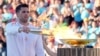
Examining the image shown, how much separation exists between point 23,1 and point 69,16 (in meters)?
0.75

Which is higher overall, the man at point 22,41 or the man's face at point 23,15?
the man's face at point 23,15

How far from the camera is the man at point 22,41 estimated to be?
12.7ft

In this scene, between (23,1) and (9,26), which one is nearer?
(9,26)

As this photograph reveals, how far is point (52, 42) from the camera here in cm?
584

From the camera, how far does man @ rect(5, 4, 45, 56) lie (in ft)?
12.7

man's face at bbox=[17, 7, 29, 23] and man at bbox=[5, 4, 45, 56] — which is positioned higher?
man's face at bbox=[17, 7, 29, 23]

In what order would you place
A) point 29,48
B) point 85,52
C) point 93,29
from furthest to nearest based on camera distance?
point 93,29, point 29,48, point 85,52

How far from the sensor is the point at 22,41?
393 centimetres

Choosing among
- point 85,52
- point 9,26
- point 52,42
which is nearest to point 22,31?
point 9,26

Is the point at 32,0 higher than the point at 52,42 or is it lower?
higher

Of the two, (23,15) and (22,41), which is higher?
(23,15)

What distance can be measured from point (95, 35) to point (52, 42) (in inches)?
25.9

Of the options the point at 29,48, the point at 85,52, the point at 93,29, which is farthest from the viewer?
the point at 93,29

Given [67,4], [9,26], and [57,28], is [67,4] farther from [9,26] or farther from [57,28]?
[9,26]
